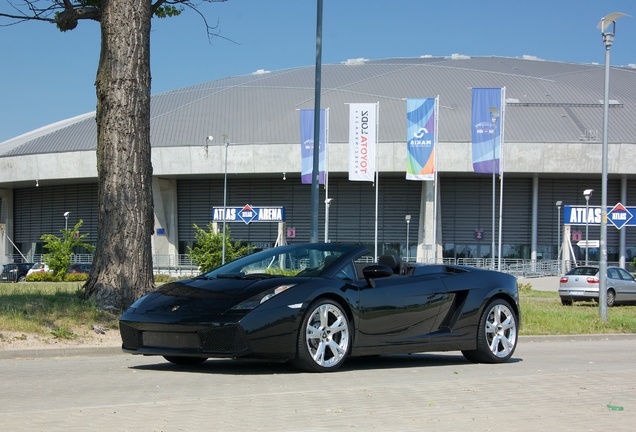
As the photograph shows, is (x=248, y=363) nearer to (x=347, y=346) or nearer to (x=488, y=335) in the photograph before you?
(x=347, y=346)

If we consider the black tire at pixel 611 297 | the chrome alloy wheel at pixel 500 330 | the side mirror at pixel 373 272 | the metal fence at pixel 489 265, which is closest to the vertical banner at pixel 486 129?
the metal fence at pixel 489 265

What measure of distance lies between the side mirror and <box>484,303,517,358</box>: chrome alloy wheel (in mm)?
1670

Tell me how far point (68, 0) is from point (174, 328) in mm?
8568

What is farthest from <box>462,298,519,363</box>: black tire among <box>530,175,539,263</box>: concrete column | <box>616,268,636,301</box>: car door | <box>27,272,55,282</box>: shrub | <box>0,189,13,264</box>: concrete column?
<box>0,189,13,264</box>: concrete column

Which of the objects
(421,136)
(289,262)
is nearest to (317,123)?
(289,262)

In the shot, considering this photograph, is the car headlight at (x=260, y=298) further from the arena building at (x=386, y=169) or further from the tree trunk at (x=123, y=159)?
the arena building at (x=386, y=169)

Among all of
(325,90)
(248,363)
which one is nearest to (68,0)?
(248,363)

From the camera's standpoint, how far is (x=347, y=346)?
944 centimetres

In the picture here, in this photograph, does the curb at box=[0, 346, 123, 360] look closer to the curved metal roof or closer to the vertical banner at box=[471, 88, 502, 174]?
the vertical banner at box=[471, 88, 502, 174]

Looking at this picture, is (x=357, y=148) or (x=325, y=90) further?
(x=325, y=90)

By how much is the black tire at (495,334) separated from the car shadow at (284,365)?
0.32m

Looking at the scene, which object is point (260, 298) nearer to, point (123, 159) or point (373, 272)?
point (373, 272)

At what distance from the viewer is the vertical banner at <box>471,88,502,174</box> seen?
4859 centimetres

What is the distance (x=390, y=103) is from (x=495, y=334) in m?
59.0
